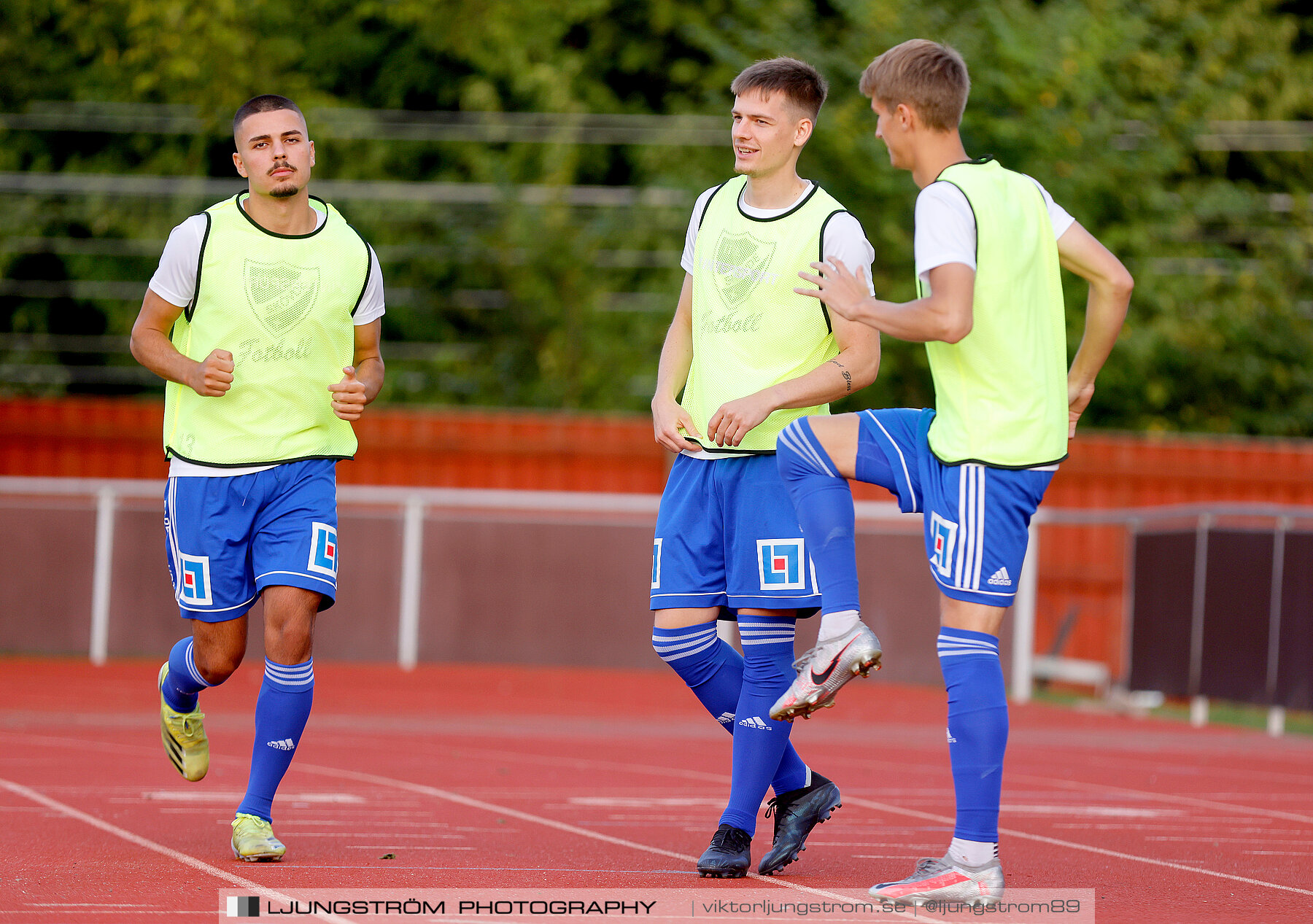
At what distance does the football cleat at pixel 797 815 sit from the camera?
508cm

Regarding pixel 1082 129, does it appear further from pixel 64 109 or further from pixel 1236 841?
pixel 1236 841

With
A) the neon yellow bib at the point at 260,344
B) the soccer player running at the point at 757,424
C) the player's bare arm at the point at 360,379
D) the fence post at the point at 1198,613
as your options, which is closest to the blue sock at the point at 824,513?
the soccer player running at the point at 757,424

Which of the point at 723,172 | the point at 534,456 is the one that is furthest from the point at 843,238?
the point at 723,172

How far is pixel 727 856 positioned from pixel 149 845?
193cm

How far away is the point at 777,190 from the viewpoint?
5184 mm

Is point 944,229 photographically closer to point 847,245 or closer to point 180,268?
point 847,245

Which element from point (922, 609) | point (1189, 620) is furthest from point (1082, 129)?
A: point (1189, 620)

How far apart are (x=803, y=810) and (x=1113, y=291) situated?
5.90 ft

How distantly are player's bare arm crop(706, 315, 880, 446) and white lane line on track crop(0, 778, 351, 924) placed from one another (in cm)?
173

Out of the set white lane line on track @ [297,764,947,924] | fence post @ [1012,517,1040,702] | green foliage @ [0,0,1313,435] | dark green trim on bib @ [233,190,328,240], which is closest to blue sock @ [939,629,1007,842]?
white lane line on track @ [297,764,947,924]

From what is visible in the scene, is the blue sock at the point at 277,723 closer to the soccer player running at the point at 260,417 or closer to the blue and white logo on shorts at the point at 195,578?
the soccer player running at the point at 260,417

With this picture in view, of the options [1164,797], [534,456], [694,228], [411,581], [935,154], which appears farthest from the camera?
[534,456]

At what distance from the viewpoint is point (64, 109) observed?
21281 millimetres

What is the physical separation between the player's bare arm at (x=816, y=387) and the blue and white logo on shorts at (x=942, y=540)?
0.57 metres
